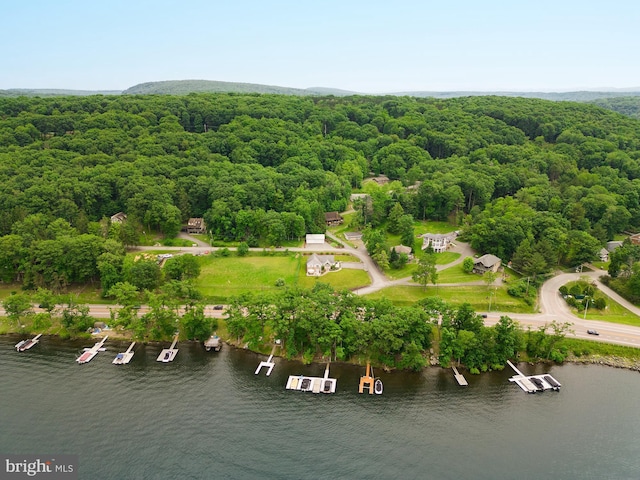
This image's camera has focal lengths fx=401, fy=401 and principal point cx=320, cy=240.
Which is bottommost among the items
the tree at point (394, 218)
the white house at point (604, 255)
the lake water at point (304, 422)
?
the lake water at point (304, 422)

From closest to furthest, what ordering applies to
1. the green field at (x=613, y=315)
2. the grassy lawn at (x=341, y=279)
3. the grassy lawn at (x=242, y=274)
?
the green field at (x=613, y=315) → the grassy lawn at (x=242, y=274) → the grassy lawn at (x=341, y=279)

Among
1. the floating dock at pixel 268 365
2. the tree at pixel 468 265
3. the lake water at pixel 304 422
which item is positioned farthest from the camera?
the tree at pixel 468 265

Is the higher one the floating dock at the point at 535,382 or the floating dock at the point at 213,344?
the floating dock at the point at 213,344

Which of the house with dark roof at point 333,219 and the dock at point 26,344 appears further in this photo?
the house with dark roof at point 333,219

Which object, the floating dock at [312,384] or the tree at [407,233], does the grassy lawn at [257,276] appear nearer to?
the tree at [407,233]

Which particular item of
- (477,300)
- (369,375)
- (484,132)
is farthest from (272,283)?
(484,132)

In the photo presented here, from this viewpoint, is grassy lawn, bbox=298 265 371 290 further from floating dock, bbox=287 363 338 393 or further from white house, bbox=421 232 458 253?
floating dock, bbox=287 363 338 393

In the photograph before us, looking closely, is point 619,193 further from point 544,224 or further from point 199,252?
point 199,252

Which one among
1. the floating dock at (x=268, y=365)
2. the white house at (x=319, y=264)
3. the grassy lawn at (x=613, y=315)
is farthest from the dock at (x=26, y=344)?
the grassy lawn at (x=613, y=315)

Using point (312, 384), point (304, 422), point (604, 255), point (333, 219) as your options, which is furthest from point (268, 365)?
point (604, 255)
